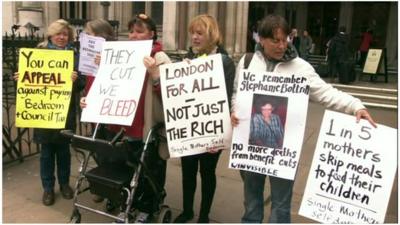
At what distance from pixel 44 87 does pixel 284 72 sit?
224 centimetres

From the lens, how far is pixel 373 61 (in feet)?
41.9

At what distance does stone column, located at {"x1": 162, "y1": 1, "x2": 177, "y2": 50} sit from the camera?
1268cm

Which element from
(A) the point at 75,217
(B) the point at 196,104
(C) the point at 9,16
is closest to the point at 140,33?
(B) the point at 196,104

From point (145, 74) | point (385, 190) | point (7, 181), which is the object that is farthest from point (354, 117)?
point (7, 181)

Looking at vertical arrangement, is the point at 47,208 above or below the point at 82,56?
below

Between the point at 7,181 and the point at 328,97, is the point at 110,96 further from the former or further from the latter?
the point at 7,181

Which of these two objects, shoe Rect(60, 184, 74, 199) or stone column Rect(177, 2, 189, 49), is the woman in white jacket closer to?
shoe Rect(60, 184, 74, 199)

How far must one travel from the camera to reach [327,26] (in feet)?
59.7

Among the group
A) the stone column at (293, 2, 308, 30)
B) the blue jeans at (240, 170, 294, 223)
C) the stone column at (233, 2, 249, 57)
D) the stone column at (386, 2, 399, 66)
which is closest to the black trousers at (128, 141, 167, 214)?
the blue jeans at (240, 170, 294, 223)

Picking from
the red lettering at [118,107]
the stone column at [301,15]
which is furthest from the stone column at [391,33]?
the red lettering at [118,107]

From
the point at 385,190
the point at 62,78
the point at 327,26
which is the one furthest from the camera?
the point at 327,26

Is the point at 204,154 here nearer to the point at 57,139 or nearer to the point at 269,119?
the point at 269,119

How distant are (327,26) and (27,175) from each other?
15.3 meters

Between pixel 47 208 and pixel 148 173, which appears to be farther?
pixel 47 208
